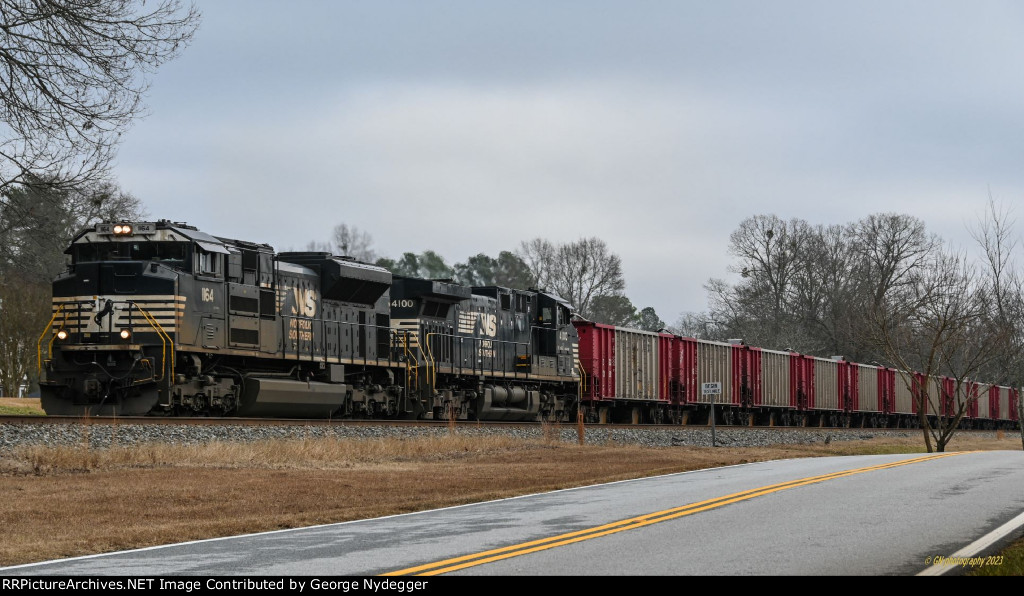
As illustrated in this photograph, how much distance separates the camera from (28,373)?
177 ft

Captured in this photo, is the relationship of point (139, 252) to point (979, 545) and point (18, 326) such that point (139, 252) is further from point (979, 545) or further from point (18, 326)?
point (18, 326)

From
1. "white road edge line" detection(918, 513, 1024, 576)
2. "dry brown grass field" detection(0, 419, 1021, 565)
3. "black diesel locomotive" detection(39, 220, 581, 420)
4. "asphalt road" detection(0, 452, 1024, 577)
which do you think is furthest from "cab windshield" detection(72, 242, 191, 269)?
"white road edge line" detection(918, 513, 1024, 576)

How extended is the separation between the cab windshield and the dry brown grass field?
473cm

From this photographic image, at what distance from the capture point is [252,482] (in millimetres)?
17984

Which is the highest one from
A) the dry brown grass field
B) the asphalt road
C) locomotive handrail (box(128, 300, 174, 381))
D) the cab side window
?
the cab side window

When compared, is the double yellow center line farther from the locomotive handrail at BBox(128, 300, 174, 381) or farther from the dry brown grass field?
the locomotive handrail at BBox(128, 300, 174, 381)

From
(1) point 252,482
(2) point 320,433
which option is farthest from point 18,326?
(1) point 252,482

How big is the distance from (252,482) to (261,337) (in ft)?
27.5

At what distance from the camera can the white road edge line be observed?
8.84 metres

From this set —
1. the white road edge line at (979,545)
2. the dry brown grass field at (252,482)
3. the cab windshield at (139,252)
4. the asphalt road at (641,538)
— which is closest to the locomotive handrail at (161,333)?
the cab windshield at (139,252)

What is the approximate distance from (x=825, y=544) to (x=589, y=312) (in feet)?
267

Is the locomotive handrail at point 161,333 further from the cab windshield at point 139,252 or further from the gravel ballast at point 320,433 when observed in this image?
the gravel ballast at point 320,433

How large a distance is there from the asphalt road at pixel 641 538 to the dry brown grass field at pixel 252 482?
100 centimetres
